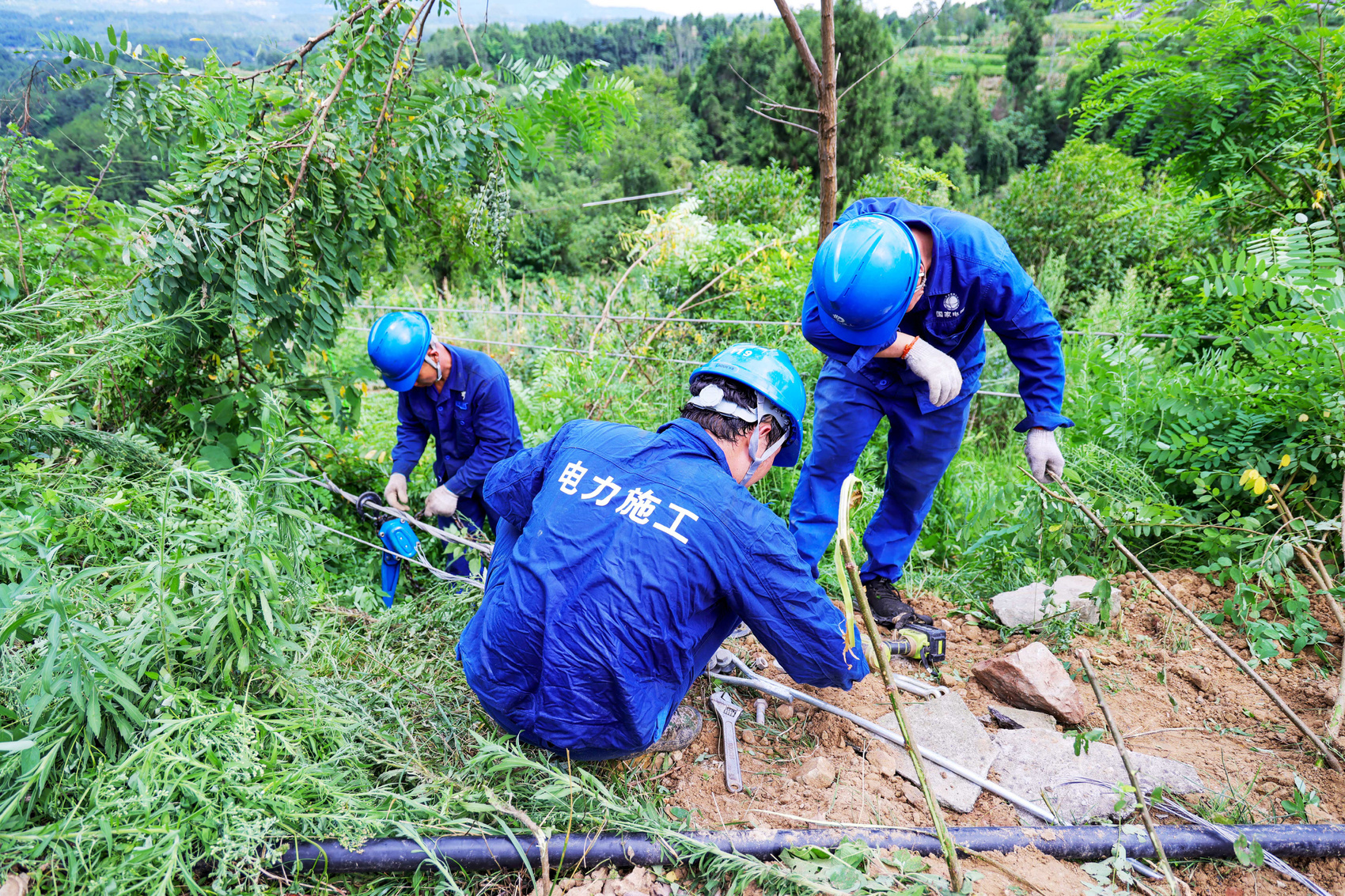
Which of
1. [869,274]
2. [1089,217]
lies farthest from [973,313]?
[1089,217]

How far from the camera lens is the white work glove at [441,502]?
12.2 feet

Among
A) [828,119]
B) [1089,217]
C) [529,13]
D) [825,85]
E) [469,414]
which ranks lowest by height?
→ [469,414]

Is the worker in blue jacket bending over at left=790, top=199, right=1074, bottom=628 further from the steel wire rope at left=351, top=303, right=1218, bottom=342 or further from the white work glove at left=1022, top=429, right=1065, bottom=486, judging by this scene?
the steel wire rope at left=351, top=303, right=1218, bottom=342

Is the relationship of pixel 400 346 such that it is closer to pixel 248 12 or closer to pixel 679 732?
pixel 679 732

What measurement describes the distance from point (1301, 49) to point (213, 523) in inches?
220

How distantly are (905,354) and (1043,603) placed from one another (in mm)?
1356

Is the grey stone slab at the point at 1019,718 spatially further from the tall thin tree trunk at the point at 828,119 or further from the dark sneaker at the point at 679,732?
the tall thin tree trunk at the point at 828,119

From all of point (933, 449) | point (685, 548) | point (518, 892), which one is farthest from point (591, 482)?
point (933, 449)

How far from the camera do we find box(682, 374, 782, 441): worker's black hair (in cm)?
224

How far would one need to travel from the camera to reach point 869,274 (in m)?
2.45

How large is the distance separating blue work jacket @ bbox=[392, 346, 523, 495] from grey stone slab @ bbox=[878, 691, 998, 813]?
2.30 metres

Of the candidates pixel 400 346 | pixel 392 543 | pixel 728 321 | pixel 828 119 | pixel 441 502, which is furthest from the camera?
pixel 728 321

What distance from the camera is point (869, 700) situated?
2.71m

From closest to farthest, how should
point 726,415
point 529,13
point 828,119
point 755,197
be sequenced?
point 726,415, point 828,119, point 755,197, point 529,13
